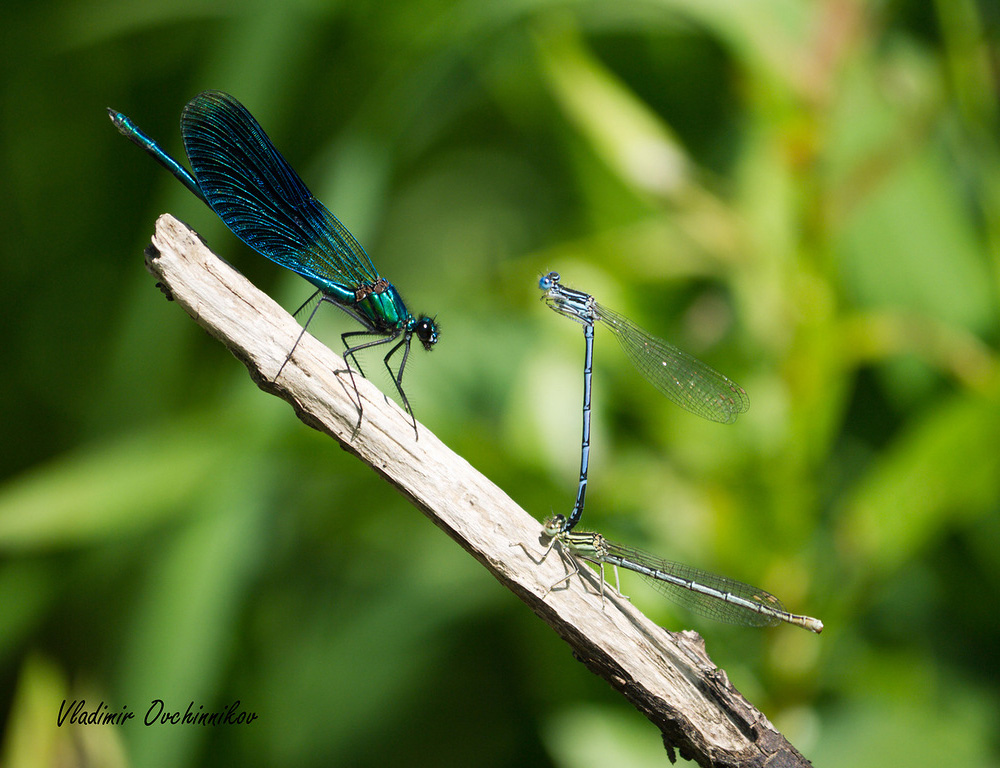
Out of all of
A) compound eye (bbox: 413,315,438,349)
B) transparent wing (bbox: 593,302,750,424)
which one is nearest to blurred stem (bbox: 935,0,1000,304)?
transparent wing (bbox: 593,302,750,424)

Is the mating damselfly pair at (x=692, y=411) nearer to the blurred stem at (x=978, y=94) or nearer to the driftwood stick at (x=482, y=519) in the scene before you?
the driftwood stick at (x=482, y=519)

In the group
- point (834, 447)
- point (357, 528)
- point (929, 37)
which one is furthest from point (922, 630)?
point (929, 37)

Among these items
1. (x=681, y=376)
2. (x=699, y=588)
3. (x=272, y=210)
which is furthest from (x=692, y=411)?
(x=272, y=210)

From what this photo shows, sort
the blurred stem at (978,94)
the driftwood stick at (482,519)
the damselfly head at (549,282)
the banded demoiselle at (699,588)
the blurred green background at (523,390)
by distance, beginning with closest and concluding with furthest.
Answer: the driftwood stick at (482,519) < the banded demoiselle at (699,588) < the damselfly head at (549,282) < the blurred green background at (523,390) < the blurred stem at (978,94)

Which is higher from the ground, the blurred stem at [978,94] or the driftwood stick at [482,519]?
the blurred stem at [978,94]

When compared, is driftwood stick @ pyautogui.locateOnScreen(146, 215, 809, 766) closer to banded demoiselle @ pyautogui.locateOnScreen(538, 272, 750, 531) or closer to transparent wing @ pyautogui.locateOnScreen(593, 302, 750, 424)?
banded demoiselle @ pyautogui.locateOnScreen(538, 272, 750, 531)

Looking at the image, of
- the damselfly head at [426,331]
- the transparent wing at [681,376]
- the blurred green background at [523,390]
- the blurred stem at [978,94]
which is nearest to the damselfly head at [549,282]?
the transparent wing at [681,376]
